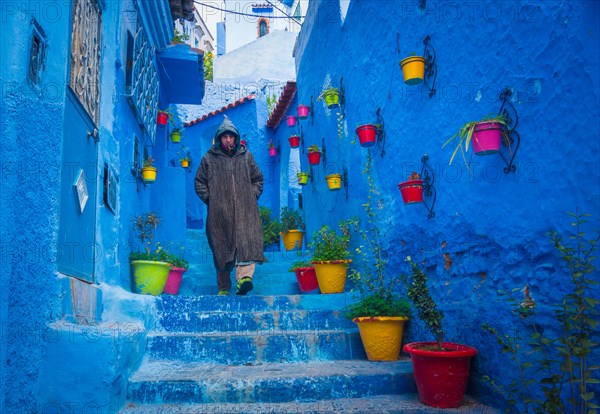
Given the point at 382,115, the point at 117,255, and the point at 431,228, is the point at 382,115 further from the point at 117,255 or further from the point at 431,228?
the point at 117,255

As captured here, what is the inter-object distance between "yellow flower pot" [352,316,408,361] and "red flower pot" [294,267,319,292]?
6.15 feet

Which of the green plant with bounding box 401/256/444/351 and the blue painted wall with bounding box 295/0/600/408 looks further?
the green plant with bounding box 401/256/444/351

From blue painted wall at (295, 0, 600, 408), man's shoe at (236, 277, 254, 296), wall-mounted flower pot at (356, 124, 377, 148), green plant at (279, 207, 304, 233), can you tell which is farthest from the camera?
green plant at (279, 207, 304, 233)

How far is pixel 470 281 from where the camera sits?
3.26 meters

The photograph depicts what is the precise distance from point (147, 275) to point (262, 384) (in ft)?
8.02

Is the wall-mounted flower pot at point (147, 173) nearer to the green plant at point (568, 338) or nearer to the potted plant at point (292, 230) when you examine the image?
the potted plant at point (292, 230)

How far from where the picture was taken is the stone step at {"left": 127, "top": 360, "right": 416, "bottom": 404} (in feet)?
10.4

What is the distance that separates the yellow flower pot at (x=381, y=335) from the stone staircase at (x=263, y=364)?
0.12 m

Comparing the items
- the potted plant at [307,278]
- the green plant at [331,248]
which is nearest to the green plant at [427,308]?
the green plant at [331,248]

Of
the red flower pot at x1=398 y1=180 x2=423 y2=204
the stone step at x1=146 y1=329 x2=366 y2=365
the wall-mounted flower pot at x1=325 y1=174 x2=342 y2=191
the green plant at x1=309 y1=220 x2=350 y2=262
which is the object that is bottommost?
the stone step at x1=146 y1=329 x2=366 y2=365

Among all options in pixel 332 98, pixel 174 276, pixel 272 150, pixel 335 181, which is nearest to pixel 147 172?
pixel 174 276

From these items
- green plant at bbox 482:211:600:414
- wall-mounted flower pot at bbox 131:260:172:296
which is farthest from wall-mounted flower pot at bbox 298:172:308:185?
green plant at bbox 482:211:600:414

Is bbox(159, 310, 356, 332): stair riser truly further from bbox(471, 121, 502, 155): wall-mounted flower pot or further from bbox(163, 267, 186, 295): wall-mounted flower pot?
bbox(471, 121, 502, 155): wall-mounted flower pot

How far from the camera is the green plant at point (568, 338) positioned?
2.13 m
